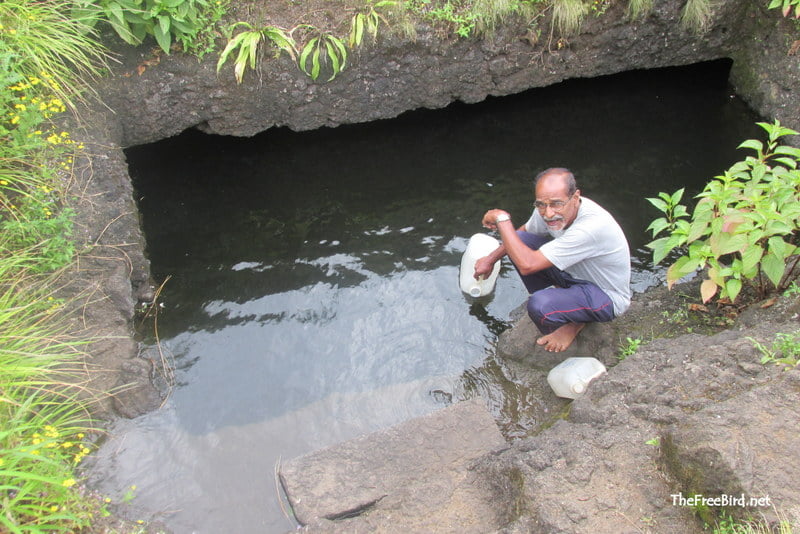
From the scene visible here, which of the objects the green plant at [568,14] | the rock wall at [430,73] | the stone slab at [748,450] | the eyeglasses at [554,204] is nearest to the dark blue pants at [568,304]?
the eyeglasses at [554,204]

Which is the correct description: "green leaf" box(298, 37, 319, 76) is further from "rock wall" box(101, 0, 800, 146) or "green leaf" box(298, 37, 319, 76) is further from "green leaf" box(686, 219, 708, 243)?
"green leaf" box(686, 219, 708, 243)

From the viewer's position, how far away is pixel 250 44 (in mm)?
4977

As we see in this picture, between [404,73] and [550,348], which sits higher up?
[404,73]

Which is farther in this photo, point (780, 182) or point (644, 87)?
point (644, 87)

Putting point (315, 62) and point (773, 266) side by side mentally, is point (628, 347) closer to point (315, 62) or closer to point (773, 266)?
point (773, 266)

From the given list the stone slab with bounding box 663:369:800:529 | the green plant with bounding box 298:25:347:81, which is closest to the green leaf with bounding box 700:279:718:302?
the stone slab with bounding box 663:369:800:529

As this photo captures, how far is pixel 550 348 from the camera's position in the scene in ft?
13.1

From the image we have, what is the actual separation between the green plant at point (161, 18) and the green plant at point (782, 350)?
15.3ft

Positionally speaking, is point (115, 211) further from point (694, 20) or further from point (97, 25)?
point (694, 20)

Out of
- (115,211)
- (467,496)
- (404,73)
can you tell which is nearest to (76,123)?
(115,211)

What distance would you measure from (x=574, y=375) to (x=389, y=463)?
1260mm

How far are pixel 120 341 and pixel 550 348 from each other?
285cm

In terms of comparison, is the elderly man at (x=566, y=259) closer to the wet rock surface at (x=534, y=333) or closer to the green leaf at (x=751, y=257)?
the wet rock surface at (x=534, y=333)

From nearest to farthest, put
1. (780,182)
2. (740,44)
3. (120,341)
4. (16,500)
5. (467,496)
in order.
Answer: (16,500) → (467,496) → (780,182) → (120,341) → (740,44)
